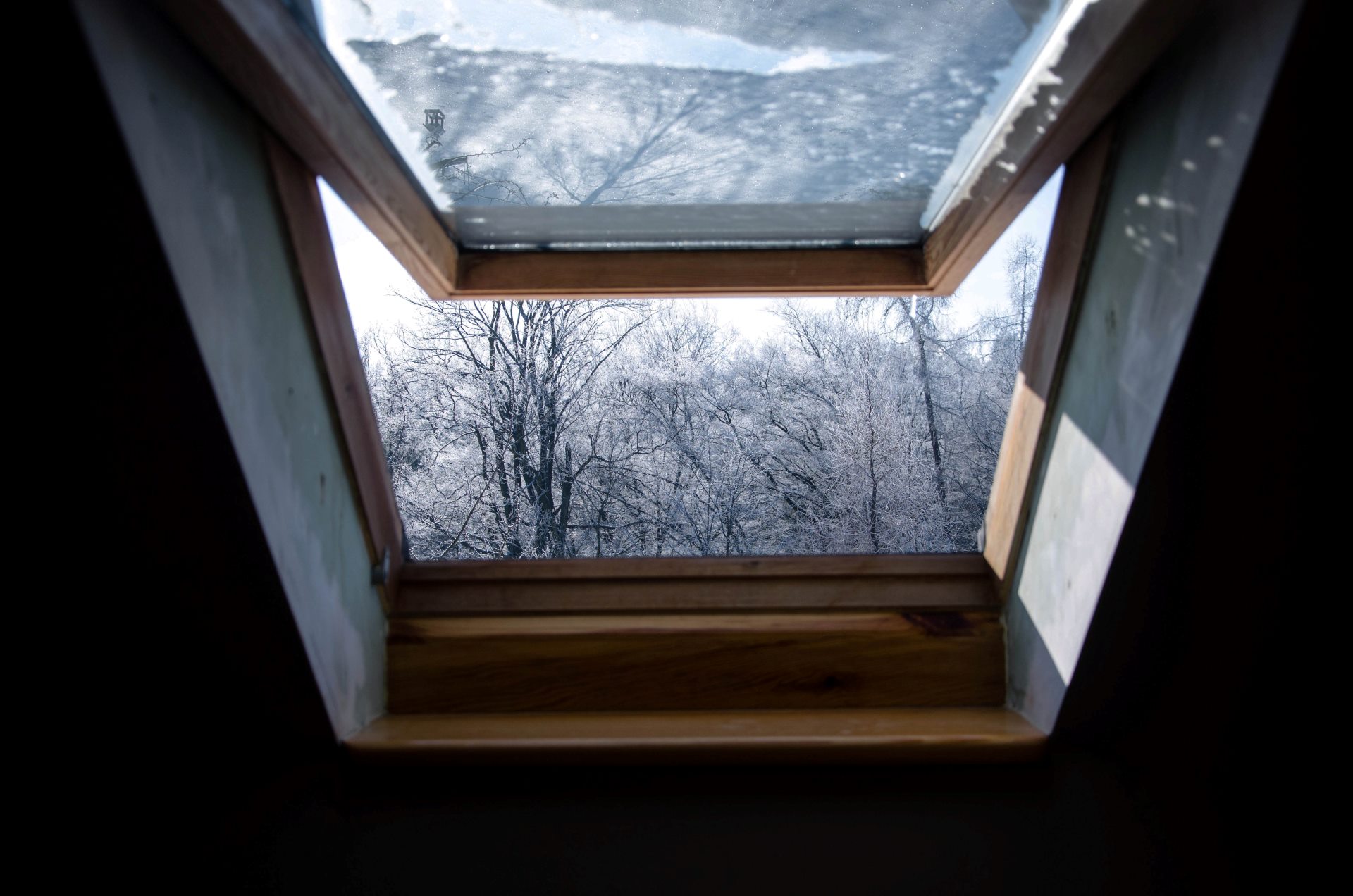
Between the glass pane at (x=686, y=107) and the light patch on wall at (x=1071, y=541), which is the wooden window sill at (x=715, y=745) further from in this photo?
the glass pane at (x=686, y=107)

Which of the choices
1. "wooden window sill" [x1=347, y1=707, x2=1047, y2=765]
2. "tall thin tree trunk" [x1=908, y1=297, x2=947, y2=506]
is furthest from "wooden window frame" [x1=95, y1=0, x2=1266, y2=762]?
"tall thin tree trunk" [x1=908, y1=297, x2=947, y2=506]

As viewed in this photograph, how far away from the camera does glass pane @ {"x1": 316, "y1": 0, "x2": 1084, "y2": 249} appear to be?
3.12 ft

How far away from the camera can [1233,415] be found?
88 centimetres

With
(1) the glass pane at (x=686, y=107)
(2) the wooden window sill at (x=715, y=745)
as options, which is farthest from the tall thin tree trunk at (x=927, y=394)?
(2) the wooden window sill at (x=715, y=745)

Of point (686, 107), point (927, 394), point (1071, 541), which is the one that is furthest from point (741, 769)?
point (686, 107)

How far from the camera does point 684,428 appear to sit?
1.69 meters

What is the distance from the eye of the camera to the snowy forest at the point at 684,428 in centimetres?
158

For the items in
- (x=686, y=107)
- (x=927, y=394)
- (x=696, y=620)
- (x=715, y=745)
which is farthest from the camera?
(x=927, y=394)

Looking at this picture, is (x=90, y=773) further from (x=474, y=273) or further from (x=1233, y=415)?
(x=1233, y=415)

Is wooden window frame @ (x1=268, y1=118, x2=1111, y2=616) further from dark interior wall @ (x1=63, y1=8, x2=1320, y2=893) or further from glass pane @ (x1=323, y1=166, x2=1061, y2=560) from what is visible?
dark interior wall @ (x1=63, y1=8, x2=1320, y2=893)

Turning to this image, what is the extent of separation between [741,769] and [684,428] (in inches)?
26.1

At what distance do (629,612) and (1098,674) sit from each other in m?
0.70

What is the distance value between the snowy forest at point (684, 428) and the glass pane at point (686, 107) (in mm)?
311

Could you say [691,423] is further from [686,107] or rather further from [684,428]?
[686,107]
